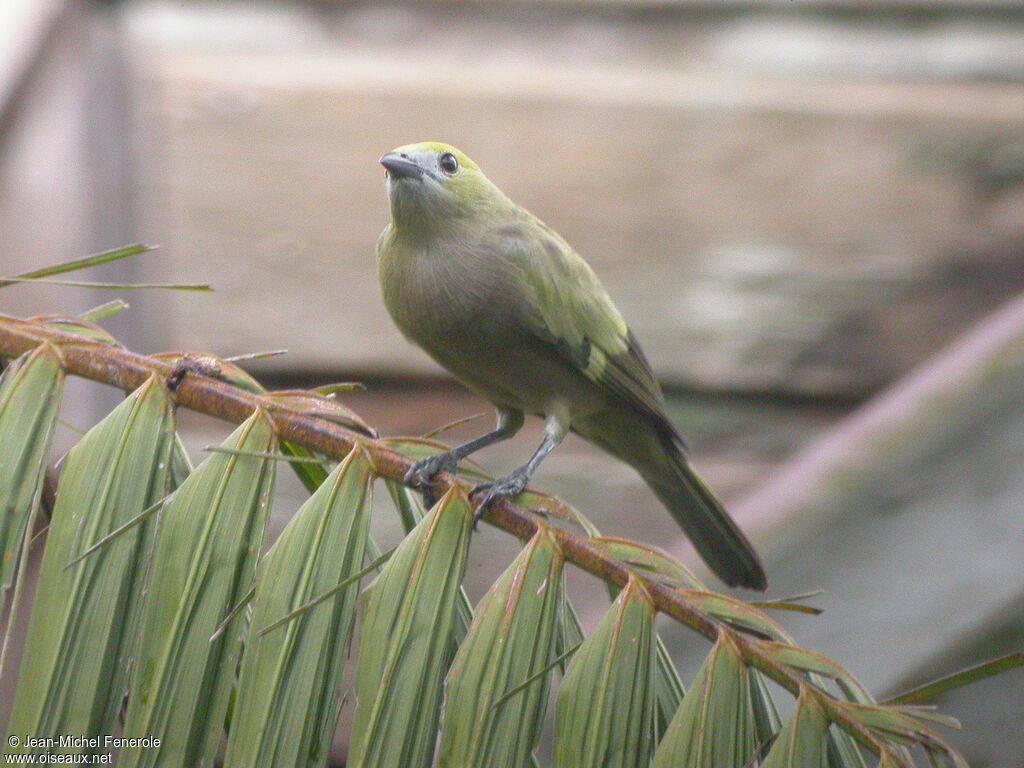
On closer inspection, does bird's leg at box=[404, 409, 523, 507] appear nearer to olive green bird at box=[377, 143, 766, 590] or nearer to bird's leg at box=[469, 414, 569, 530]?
bird's leg at box=[469, 414, 569, 530]

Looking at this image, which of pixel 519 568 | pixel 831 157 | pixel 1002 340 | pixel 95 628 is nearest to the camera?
pixel 95 628

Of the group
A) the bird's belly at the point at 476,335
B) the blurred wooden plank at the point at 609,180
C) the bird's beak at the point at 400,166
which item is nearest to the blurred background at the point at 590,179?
the blurred wooden plank at the point at 609,180

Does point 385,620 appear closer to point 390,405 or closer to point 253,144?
point 390,405

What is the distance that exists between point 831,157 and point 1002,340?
3.45 feet

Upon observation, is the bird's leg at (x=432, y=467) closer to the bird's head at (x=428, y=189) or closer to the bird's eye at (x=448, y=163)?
the bird's head at (x=428, y=189)

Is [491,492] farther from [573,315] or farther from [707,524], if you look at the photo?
[707,524]

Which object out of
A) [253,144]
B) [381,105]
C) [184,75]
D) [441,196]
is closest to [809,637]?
[441,196]

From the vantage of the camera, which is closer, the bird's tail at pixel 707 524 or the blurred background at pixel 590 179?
the bird's tail at pixel 707 524

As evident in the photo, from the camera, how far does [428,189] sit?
2.60 metres

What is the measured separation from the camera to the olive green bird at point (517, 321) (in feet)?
8.43

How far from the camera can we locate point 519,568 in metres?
1.61

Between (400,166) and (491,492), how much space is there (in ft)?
3.37

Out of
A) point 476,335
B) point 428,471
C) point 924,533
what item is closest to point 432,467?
point 428,471

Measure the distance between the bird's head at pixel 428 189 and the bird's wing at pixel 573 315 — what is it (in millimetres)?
124
